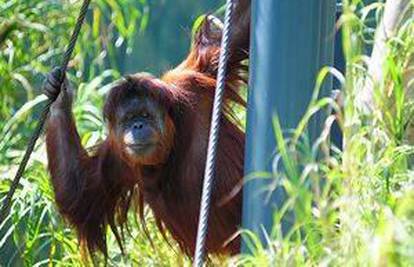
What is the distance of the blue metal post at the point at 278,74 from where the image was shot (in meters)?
3.45

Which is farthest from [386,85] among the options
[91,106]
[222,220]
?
[91,106]

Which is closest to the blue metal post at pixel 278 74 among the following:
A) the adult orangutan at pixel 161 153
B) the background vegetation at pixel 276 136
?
the background vegetation at pixel 276 136

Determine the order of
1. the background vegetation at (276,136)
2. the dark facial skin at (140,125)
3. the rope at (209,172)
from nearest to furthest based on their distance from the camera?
the background vegetation at (276,136) → the rope at (209,172) → the dark facial skin at (140,125)

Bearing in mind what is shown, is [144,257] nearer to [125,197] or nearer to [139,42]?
[125,197]

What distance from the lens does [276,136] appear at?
3406mm

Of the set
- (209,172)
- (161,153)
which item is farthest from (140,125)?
(209,172)

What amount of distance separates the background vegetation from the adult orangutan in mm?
203

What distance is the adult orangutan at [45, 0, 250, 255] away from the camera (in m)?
4.57

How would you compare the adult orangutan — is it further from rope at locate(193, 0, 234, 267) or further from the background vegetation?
rope at locate(193, 0, 234, 267)

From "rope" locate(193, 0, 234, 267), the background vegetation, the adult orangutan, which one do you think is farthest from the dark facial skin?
"rope" locate(193, 0, 234, 267)

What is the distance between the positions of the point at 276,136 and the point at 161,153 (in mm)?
1265

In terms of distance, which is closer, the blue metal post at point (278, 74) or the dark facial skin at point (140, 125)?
the blue metal post at point (278, 74)

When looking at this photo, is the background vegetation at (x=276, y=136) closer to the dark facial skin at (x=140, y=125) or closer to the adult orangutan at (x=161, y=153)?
the adult orangutan at (x=161, y=153)

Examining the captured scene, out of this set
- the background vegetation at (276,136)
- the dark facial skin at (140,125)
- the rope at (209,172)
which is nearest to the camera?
the background vegetation at (276,136)
